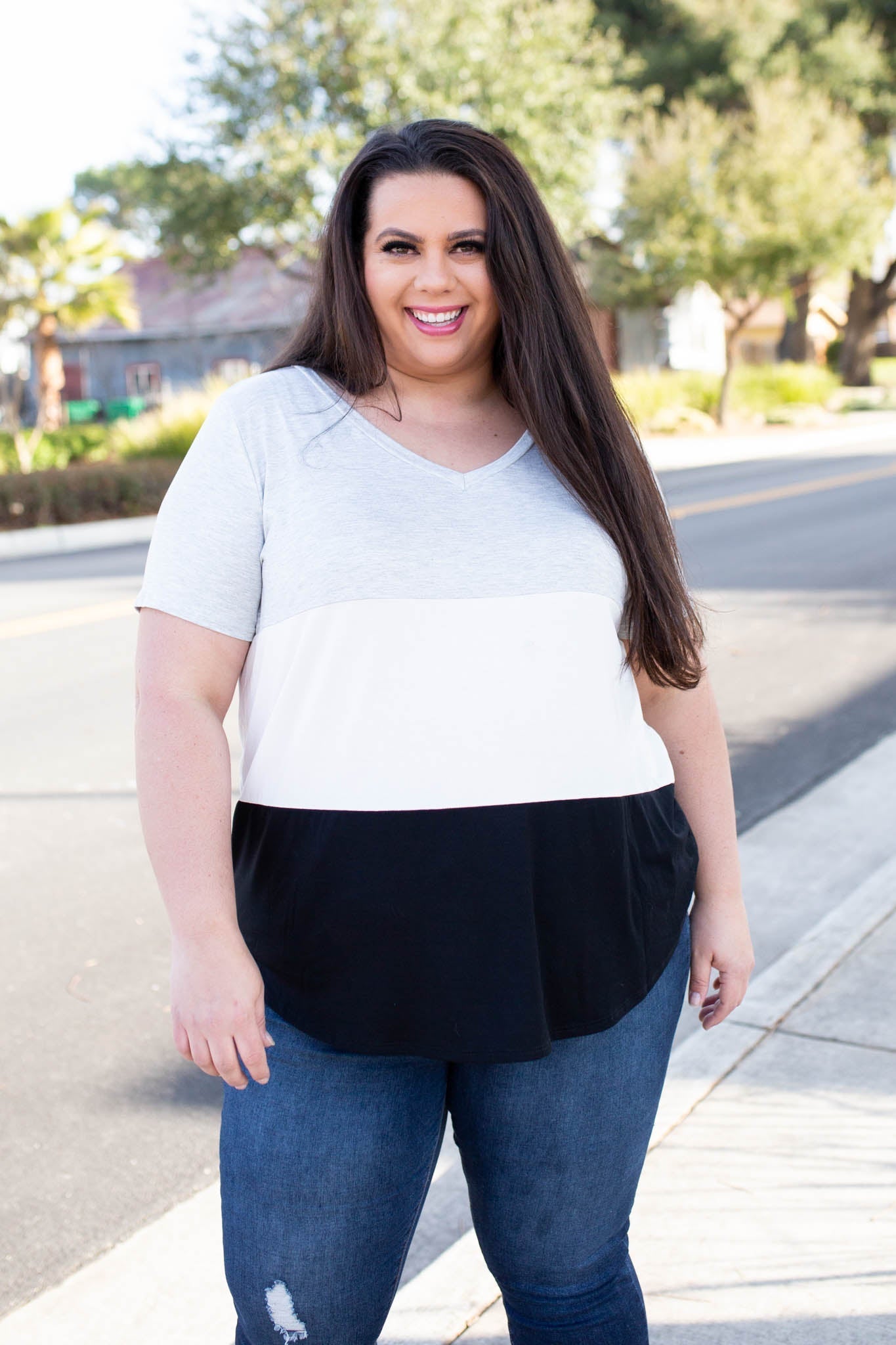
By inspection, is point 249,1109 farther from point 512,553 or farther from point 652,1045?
point 512,553

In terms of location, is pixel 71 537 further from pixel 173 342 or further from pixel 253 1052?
pixel 173 342

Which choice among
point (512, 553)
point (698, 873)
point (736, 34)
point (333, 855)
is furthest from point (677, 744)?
point (736, 34)

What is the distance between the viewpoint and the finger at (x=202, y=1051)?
144 cm

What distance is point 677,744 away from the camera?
1800mm

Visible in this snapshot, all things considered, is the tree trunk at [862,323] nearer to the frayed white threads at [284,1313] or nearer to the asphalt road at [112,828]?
the asphalt road at [112,828]

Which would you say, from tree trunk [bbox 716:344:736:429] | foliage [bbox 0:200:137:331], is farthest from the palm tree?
tree trunk [bbox 716:344:736:429]

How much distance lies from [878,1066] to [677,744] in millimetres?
1474

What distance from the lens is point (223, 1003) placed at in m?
1.42

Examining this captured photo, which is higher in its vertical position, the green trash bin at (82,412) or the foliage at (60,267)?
the foliage at (60,267)

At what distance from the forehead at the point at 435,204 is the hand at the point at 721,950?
912 mm

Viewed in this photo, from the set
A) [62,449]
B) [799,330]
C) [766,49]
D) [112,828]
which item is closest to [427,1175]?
[112,828]

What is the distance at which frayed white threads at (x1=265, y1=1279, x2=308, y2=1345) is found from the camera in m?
1.46

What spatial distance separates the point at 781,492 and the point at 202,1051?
16238 mm

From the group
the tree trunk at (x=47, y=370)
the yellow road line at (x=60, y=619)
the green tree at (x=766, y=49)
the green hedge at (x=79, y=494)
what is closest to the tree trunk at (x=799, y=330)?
the green tree at (x=766, y=49)
